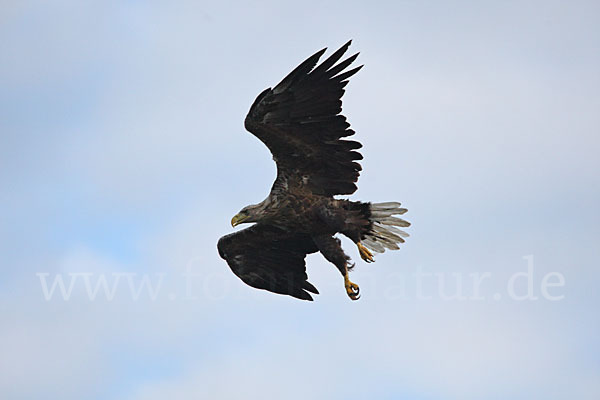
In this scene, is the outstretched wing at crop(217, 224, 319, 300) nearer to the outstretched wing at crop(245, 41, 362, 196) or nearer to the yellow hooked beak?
the yellow hooked beak

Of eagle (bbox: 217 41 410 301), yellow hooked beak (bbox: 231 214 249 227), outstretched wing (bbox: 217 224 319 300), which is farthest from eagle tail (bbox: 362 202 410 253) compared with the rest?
yellow hooked beak (bbox: 231 214 249 227)

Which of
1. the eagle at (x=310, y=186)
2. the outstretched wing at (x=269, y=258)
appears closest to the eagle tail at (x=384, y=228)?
the eagle at (x=310, y=186)

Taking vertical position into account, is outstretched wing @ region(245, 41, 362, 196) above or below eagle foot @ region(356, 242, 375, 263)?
above

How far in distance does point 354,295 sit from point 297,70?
2.67 m

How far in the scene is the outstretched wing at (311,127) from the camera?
34.7 ft

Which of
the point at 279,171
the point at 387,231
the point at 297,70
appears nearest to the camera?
the point at 297,70

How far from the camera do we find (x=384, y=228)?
12414mm

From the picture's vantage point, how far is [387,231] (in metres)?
12.4

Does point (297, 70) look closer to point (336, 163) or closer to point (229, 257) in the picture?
point (336, 163)

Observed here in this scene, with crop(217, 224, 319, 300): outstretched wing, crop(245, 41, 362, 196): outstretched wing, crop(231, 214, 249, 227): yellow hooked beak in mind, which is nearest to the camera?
crop(245, 41, 362, 196): outstretched wing

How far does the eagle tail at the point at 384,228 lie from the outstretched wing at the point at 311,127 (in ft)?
3.36

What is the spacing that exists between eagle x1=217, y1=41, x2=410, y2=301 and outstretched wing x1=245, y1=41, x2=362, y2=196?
0.01m

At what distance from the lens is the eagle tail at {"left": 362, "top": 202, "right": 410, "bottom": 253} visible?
12.1 meters

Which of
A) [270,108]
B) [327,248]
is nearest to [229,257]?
[327,248]
